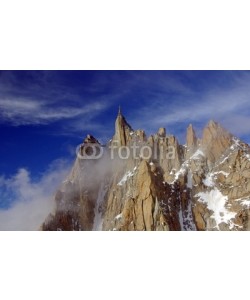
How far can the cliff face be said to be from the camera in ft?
155

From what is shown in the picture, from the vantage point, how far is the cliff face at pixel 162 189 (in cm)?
4725

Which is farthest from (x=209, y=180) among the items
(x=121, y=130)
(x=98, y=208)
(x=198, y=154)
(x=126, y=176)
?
(x=121, y=130)

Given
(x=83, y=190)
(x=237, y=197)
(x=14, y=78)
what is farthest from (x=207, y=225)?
(x=14, y=78)

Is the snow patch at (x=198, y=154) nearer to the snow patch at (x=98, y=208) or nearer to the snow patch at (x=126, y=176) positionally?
the snow patch at (x=126, y=176)

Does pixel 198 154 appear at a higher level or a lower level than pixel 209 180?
higher

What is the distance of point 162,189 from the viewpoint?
174 ft

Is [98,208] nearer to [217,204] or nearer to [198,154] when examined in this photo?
[198,154]

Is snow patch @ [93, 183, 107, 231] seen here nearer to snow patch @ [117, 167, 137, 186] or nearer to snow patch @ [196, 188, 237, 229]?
snow patch @ [117, 167, 137, 186]

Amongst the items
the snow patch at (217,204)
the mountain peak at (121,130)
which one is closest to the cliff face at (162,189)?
the snow patch at (217,204)

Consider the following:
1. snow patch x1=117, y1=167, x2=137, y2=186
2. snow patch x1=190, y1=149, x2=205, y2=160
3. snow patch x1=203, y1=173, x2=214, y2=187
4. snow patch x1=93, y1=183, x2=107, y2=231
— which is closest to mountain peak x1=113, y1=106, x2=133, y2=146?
snow patch x1=117, y1=167, x2=137, y2=186

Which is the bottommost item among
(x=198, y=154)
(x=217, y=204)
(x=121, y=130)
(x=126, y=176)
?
(x=217, y=204)

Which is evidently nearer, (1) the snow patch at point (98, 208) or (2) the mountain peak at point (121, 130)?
(2) the mountain peak at point (121, 130)

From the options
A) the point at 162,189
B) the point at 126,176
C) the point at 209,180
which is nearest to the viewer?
the point at 126,176

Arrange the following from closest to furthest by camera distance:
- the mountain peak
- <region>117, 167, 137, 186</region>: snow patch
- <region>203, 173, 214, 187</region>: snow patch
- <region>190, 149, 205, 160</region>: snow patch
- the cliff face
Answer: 1. the mountain peak
2. the cliff face
3. <region>117, 167, 137, 186</region>: snow patch
4. <region>190, 149, 205, 160</region>: snow patch
5. <region>203, 173, 214, 187</region>: snow patch
